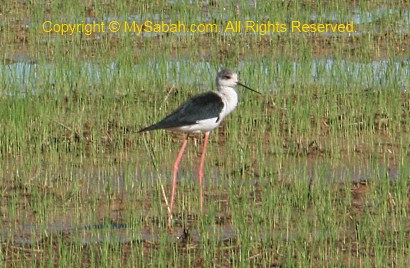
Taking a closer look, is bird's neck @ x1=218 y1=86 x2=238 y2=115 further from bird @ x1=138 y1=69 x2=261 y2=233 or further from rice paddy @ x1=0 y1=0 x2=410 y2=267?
rice paddy @ x1=0 y1=0 x2=410 y2=267

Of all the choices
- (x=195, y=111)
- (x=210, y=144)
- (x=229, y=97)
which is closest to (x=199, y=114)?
(x=195, y=111)

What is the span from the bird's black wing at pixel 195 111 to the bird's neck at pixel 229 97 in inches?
4.7

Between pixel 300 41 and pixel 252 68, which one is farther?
pixel 300 41

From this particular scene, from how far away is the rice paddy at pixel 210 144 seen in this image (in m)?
6.89

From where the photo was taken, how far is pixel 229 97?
8.39 meters

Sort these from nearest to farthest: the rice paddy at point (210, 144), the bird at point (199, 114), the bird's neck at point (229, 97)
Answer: the rice paddy at point (210, 144) < the bird at point (199, 114) < the bird's neck at point (229, 97)

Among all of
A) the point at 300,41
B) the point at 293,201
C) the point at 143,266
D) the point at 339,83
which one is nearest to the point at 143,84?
the point at 339,83

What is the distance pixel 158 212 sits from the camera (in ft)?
24.8

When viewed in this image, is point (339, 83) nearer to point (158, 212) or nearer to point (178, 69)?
point (178, 69)

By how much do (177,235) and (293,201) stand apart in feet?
3.07

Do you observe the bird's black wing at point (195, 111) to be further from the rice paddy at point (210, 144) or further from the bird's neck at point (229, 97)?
the rice paddy at point (210, 144)

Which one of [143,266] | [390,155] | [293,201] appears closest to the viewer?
[143,266]

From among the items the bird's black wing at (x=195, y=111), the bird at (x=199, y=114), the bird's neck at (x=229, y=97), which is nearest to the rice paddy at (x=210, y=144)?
the bird at (x=199, y=114)

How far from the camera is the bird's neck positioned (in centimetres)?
833
